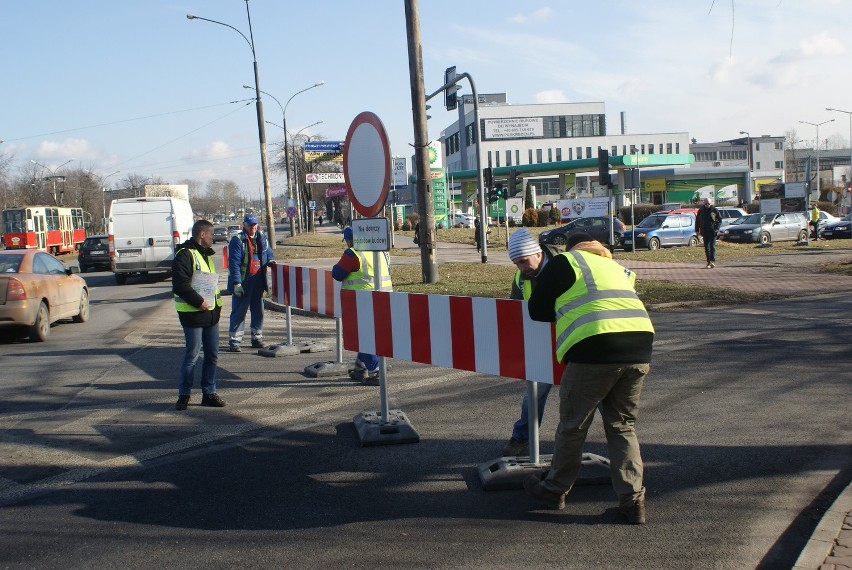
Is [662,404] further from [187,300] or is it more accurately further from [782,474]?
[187,300]

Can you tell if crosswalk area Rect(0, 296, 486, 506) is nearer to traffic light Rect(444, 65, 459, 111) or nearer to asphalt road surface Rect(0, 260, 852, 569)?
asphalt road surface Rect(0, 260, 852, 569)

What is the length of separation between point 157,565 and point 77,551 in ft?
1.82

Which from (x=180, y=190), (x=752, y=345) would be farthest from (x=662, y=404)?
(x=180, y=190)

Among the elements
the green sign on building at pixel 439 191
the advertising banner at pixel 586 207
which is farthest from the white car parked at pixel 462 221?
the advertising banner at pixel 586 207

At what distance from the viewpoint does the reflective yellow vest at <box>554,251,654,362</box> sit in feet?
15.2

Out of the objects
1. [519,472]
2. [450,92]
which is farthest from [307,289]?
[450,92]

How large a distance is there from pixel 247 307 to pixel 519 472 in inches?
287

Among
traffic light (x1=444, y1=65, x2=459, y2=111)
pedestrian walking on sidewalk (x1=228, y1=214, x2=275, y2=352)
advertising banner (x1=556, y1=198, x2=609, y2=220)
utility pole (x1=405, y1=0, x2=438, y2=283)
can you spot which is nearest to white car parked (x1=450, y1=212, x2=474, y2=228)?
advertising banner (x1=556, y1=198, x2=609, y2=220)

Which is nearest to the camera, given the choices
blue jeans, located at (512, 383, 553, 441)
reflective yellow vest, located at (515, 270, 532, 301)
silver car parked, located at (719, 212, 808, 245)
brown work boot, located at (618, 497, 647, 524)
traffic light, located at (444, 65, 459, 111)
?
brown work boot, located at (618, 497, 647, 524)

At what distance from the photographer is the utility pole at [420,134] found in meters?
18.7

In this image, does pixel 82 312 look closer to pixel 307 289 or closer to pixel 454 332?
pixel 307 289

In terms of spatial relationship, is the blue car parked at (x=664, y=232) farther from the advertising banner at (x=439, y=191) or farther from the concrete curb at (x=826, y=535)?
the concrete curb at (x=826, y=535)

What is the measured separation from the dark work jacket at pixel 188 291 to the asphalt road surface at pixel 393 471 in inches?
34.5

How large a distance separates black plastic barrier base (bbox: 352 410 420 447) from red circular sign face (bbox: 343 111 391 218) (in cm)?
172
